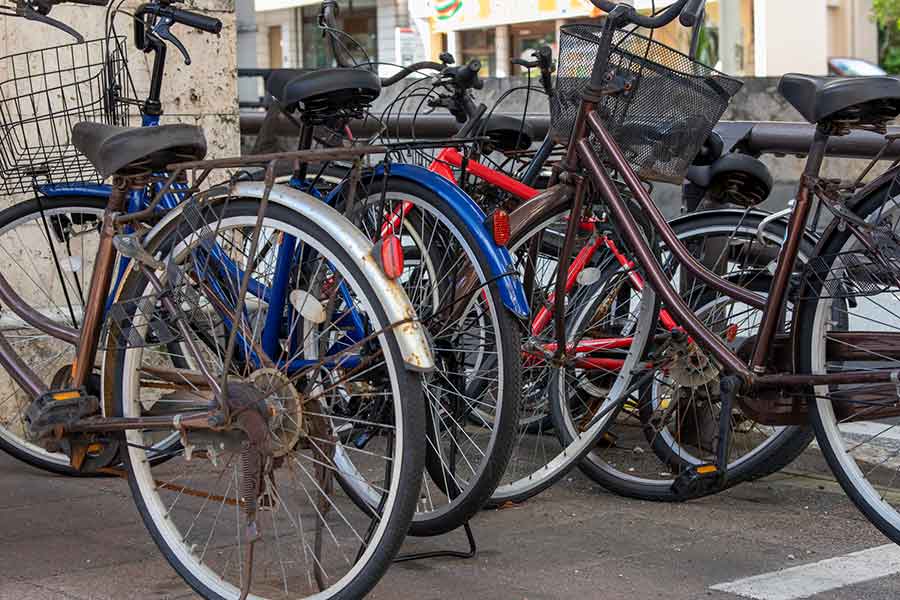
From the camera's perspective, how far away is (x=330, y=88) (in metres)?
3.62

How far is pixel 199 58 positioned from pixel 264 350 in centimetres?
252

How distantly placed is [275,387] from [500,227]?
33.2 inches

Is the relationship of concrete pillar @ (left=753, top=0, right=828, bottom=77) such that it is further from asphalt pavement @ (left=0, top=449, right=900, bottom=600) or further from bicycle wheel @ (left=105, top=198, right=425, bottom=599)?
bicycle wheel @ (left=105, top=198, right=425, bottom=599)

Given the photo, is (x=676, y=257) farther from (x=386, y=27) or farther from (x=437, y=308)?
(x=386, y=27)

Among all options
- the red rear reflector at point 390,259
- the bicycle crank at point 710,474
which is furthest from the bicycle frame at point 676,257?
the red rear reflector at point 390,259

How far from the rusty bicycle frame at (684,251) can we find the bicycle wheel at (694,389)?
37 centimetres

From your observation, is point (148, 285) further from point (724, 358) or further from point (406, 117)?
point (406, 117)

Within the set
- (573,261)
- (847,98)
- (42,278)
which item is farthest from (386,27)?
(847,98)

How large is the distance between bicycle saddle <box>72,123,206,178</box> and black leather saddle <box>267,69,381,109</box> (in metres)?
0.25

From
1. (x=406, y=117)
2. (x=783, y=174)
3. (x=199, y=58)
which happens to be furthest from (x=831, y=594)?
(x=783, y=174)

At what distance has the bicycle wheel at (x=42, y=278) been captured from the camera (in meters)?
4.80

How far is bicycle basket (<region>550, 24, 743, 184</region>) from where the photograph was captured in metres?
3.96

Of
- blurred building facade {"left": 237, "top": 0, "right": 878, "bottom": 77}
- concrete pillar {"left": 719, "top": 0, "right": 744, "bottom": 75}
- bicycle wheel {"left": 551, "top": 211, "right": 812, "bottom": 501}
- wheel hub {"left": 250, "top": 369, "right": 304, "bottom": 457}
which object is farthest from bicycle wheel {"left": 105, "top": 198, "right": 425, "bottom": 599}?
blurred building facade {"left": 237, "top": 0, "right": 878, "bottom": 77}

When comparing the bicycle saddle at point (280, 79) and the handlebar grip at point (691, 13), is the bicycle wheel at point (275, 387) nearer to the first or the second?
the bicycle saddle at point (280, 79)
